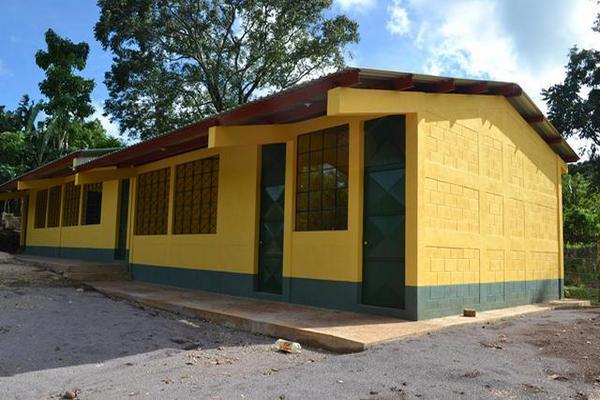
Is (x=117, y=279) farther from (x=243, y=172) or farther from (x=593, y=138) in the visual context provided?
(x=593, y=138)

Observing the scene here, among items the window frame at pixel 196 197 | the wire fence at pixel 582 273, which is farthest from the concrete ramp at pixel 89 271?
the wire fence at pixel 582 273

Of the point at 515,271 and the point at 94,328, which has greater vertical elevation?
the point at 515,271

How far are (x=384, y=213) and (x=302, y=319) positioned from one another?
206cm

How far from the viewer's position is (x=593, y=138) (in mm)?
21250

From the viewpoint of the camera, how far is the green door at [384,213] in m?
8.05

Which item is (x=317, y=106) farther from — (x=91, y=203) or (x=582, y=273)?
(x=582, y=273)

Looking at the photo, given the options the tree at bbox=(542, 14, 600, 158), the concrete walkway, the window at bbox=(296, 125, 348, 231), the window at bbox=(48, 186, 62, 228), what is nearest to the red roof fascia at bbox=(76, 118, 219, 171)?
the window at bbox=(296, 125, 348, 231)

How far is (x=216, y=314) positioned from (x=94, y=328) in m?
1.78

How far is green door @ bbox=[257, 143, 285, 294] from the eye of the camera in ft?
32.7

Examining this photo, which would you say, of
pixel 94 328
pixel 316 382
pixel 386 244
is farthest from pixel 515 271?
pixel 94 328

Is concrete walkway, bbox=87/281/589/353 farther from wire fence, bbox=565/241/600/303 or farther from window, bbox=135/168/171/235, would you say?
wire fence, bbox=565/241/600/303

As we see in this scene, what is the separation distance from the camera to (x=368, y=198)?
8.46 meters

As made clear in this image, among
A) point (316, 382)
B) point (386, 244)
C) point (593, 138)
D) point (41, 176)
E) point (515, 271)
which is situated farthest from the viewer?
point (593, 138)

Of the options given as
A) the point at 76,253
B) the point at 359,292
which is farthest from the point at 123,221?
the point at 359,292
